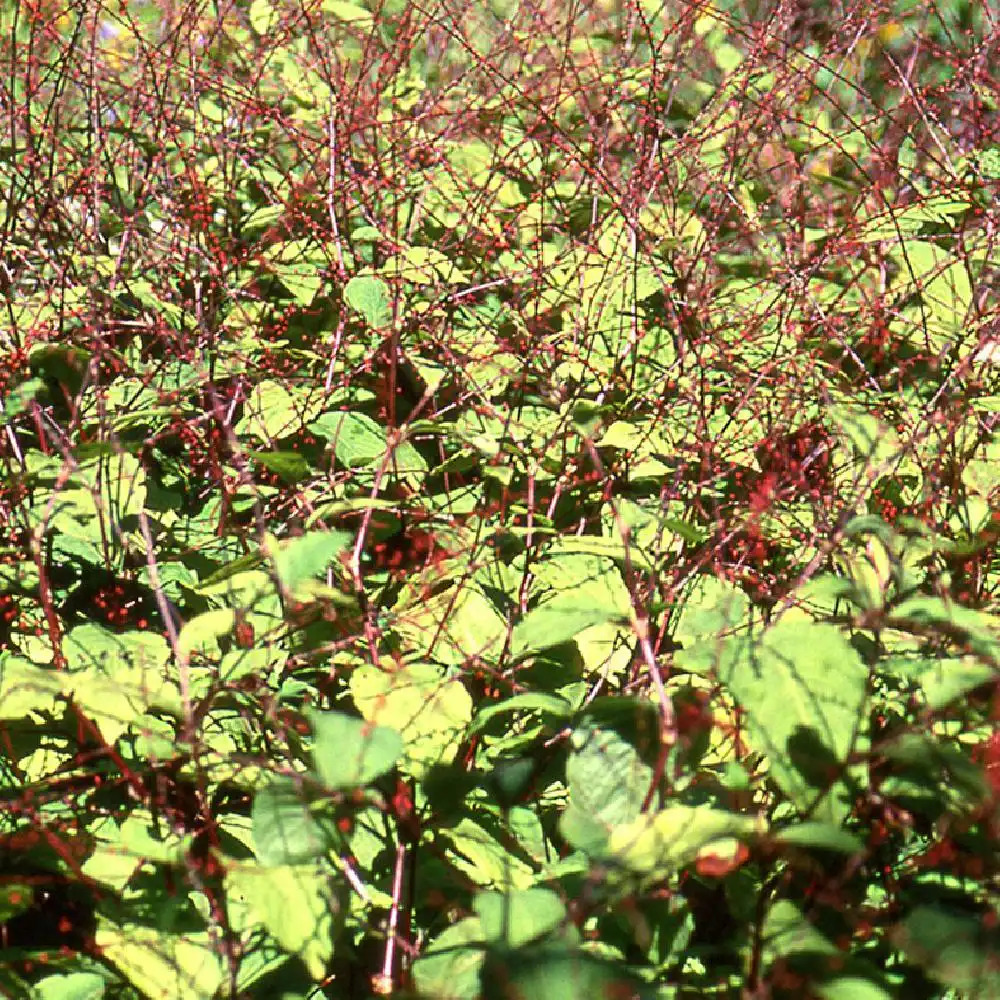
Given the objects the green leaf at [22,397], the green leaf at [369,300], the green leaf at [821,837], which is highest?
the green leaf at [369,300]

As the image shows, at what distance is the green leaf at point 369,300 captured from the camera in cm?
222

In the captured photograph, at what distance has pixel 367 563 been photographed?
201cm

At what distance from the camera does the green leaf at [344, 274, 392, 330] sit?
2223mm

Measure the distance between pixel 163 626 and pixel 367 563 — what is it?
356 mm

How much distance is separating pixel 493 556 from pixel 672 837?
774mm

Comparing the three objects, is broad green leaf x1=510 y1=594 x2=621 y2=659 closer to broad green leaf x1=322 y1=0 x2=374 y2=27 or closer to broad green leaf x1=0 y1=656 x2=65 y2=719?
broad green leaf x1=0 y1=656 x2=65 y2=719

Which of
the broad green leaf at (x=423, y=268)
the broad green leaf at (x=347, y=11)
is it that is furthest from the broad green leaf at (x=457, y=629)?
the broad green leaf at (x=347, y=11)

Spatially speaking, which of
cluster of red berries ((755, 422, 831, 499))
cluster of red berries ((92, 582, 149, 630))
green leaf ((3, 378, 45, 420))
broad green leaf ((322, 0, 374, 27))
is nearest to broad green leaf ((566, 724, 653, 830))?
cluster of red berries ((755, 422, 831, 499))

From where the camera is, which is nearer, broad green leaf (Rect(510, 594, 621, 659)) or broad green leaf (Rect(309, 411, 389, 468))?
broad green leaf (Rect(510, 594, 621, 659))

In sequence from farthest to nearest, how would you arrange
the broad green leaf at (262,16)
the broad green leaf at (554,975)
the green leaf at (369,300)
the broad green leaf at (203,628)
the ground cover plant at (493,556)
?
the broad green leaf at (262,16)
the green leaf at (369,300)
the broad green leaf at (203,628)
the ground cover plant at (493,556)
the broad green leaf at (554,975)

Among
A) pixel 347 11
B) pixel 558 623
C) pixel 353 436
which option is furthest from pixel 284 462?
pixel 347 11

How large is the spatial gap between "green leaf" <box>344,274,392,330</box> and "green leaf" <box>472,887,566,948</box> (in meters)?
1.28

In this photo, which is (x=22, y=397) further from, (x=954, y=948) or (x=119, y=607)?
(x=954, y=948)

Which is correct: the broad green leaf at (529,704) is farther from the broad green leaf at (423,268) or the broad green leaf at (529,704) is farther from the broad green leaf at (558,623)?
the broad green leaf at (423,268)
